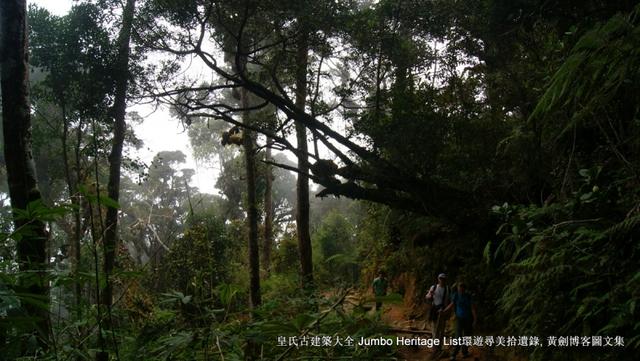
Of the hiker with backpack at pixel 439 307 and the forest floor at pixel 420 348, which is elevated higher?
the hiker with backpack at pixel 439 307

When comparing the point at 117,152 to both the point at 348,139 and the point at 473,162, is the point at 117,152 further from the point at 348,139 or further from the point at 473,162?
the point at 473,162

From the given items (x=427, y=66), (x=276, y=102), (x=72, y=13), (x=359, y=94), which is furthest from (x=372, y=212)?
(x=72, y=13)

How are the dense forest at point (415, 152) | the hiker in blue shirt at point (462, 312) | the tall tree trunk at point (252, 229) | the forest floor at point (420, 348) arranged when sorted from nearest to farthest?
the dense forest at point (415, 152) < the hiker in blue shirt at point (462, 312) < the forest floor at point (420, 348) < the tall tree trunk at point (252, 229)

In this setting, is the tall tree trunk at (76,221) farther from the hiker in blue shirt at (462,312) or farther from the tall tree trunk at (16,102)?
the hiker in blue shirt at (462,312)

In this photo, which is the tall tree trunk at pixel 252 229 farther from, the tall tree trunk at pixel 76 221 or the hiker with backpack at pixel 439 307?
the hiker with backpack at pixel 439 307

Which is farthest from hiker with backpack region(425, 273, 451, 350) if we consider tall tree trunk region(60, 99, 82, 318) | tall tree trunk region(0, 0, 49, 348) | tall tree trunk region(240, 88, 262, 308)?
tall tree trunk region(0, 0, 49, 348)

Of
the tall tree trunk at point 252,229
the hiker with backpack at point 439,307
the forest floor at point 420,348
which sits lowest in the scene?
the forest floor at point 420,348

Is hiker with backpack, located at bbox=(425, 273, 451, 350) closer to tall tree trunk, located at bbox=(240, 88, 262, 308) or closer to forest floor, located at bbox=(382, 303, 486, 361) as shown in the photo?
forest floor, located at bbox=(382, 303, 486, 361)

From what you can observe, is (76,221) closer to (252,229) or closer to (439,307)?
(252,229)

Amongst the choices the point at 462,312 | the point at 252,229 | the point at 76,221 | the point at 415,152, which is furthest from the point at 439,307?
the point at 76,221

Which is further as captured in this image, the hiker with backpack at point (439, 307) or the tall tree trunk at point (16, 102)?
the hiker with backpack at point (439, 307)

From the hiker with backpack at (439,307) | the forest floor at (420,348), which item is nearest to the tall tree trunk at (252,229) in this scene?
the forest floor at (420,348)

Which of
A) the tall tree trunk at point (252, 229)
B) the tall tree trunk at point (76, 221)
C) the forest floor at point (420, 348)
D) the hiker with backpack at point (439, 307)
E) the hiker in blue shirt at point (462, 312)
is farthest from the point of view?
the tall tree trunk at point (252, 229)

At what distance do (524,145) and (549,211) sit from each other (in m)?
2.19
